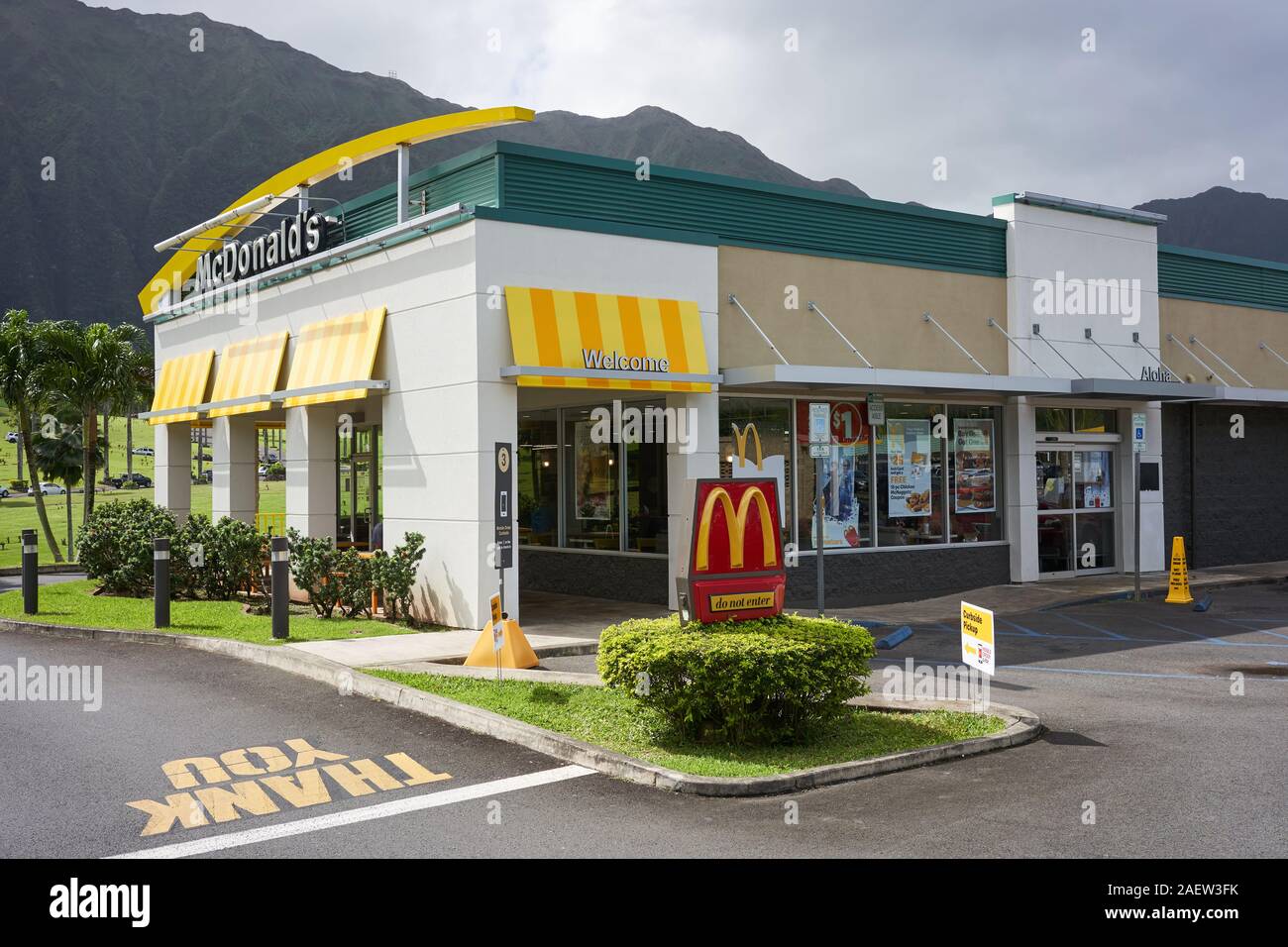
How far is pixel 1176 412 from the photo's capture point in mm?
23359

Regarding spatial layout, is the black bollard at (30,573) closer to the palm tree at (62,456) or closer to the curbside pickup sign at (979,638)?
the curbside pickup sign at (979,638)

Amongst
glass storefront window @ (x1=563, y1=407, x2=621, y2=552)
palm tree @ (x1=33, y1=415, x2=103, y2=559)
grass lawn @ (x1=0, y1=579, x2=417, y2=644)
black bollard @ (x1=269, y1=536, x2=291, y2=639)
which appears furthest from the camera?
palm tree @ (x1=33, y1=415, x2=103, y2=559)

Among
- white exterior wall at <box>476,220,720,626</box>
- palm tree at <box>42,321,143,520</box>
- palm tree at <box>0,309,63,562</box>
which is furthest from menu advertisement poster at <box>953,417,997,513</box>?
palm tree at <box>0,309,63,562</box>

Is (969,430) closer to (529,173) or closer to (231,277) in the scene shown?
(529,173)

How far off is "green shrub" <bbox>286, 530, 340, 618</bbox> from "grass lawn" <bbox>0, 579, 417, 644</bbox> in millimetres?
270

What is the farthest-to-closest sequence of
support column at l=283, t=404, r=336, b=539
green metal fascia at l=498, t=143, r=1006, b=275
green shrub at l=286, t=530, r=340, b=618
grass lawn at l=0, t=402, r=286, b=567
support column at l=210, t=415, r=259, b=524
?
grass lawn at l=0, t=402, r=286, b=567
support column at l=210, t=415, r=259, b=524
support column at l=283, t=404, r=336, b=539
green shrub at l=286, t=530, r=340, b=618
green metal fascia at l=498, t=143, r=1006, b=275

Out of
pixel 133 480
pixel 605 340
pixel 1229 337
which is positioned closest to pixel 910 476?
pixel 605 340

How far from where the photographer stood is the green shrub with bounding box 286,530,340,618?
15414mm

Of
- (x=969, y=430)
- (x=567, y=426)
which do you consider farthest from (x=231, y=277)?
(x=969, y=430)

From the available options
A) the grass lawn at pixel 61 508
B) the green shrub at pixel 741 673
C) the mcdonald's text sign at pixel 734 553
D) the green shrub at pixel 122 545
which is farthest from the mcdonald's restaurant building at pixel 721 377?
the grass lawn at pixel 61 508

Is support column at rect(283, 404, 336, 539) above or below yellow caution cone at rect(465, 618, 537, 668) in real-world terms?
above

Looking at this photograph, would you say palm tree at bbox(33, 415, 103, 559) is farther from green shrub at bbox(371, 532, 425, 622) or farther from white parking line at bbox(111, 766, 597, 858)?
white parking line at bbox(111, 766, 597, 858)

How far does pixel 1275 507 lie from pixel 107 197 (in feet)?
548

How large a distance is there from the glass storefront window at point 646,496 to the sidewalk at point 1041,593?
3028 millimetres
